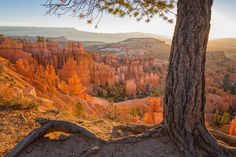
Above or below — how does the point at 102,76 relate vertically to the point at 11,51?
below

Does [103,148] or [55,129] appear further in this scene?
[55,129]

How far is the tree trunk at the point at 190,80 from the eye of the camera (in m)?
3.91

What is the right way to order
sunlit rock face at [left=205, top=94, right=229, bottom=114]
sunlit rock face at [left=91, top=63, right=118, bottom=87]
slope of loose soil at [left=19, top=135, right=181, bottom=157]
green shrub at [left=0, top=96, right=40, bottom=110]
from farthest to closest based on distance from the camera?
sunlit rock face at [left=91, top=63, right=118, bottom=87] < sunlit rock face at [left=205, top=94, right=229, bottom=114] < green shrub at [left=0, top=96, right=40, bottom=110] < slope of loose soil at [left=19, top=135, right=181, bottom=157]

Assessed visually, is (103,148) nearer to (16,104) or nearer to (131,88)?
(16,104)

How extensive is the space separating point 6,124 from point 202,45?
394 cm

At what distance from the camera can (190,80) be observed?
3963mm

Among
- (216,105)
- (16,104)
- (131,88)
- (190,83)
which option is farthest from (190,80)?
(131,88)

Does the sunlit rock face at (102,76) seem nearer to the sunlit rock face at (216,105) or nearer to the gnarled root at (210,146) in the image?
the sunlit rock face at (216,105)

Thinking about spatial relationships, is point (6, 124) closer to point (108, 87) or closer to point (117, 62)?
point (108, 87)

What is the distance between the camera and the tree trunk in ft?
12.8

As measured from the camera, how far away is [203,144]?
3998 mm

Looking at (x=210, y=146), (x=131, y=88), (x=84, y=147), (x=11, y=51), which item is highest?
(x=210, y=146)

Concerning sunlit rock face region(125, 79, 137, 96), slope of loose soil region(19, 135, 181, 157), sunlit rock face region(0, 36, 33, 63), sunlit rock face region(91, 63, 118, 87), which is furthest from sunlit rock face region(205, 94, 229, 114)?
slope of loose soil region(19, 135, 181, 157)

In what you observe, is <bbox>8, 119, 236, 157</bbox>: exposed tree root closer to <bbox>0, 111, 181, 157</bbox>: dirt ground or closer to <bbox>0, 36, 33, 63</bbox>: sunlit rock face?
<bbox>0, 111, 181, 157</bbox>: dirt ground
